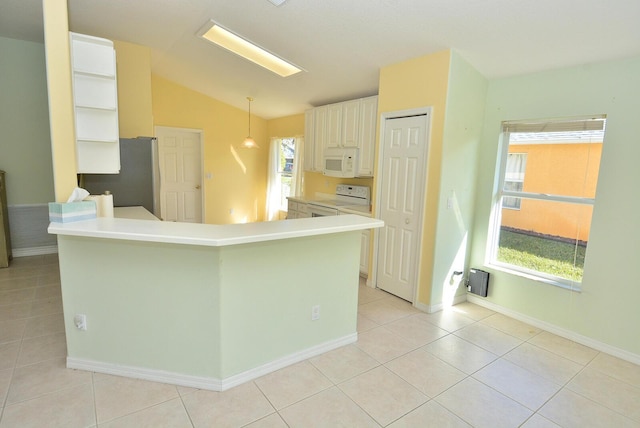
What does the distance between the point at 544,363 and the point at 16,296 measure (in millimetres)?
4769

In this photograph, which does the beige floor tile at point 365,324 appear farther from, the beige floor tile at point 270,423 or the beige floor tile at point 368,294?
the beige floor tile at point 270,423

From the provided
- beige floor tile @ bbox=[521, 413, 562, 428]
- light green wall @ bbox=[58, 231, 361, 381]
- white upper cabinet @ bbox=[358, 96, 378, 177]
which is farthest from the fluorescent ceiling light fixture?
beige floor tile @ bbox=[521, 413, 562, 428]

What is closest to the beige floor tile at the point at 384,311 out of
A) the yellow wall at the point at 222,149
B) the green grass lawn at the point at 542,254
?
the green grass lawn at the point at 542,254

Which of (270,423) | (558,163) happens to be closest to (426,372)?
(270,423)

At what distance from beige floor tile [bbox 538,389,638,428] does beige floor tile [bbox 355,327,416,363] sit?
3.08ft

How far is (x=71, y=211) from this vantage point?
199cm

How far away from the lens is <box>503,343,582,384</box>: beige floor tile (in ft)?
7.95

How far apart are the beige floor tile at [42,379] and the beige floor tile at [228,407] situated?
2.47 feet

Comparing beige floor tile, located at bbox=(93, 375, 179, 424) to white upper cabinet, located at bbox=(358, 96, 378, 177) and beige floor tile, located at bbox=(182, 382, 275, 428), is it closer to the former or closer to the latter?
beige floor tile, located at bbox=(182, 382, 275, 428)

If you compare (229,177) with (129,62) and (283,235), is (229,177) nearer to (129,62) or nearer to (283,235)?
(129,62)

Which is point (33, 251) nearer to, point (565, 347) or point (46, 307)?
point (46, 307)

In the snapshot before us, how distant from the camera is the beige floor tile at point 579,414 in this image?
6.42ft

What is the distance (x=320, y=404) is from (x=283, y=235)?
104cm

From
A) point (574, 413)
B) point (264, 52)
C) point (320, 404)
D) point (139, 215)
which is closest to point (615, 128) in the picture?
point (574, 413)
